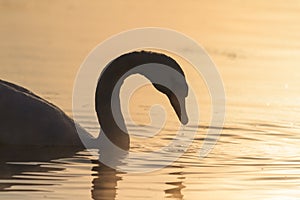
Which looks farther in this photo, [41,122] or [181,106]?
[41,122]

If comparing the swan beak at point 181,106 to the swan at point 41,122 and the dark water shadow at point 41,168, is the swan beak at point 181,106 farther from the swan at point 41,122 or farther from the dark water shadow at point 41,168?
the dark water shadow at point 41,168

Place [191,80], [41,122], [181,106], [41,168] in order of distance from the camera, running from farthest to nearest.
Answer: [191,80], [41,122], [181,106], [41,168]

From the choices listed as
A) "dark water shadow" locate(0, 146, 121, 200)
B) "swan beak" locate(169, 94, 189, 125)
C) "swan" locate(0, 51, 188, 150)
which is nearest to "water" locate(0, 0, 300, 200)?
"dark water shadow" locate(0, 146, 121, 200)

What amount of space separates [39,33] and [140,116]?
4853 mm

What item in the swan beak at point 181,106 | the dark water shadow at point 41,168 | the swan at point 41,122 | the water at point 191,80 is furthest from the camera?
the swan at point 41,122

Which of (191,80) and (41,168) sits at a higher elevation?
(191,80)

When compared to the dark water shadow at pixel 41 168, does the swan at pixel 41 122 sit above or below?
above

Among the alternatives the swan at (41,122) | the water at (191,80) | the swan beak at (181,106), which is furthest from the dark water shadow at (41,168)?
the swan beak at (181,106)

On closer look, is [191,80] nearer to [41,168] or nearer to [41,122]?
[41,122]

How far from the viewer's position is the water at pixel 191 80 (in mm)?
10461

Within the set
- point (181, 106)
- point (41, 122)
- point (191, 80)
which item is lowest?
point (41, 122)

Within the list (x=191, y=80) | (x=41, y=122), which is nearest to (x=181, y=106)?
(x=41, y=122)

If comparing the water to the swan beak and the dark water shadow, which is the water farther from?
the swan beak

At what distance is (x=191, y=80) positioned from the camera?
51.5ft
